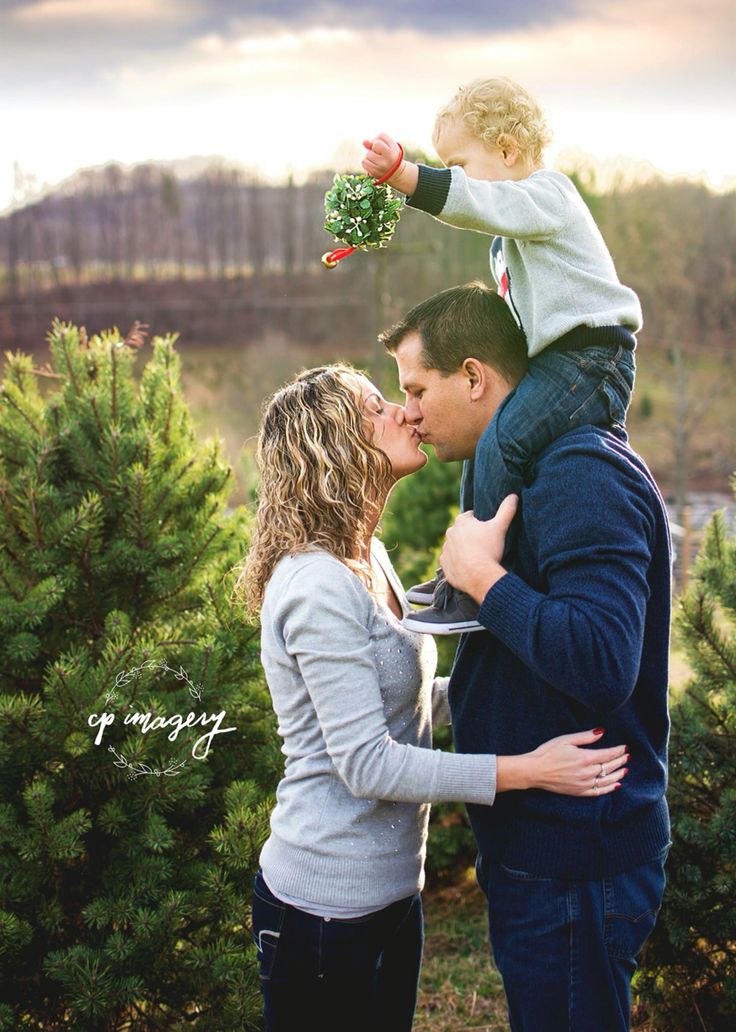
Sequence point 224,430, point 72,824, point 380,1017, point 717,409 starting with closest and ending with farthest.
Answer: point 380,1017
point 72,824
point 224,430
point 717,409

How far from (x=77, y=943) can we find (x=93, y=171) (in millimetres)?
35981

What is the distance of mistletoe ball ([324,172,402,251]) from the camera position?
2.43 m

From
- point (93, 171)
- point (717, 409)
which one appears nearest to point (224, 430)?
point (93, 171)

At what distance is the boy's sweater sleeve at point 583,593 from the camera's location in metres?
1.94

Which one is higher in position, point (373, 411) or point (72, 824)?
point (373, 411)

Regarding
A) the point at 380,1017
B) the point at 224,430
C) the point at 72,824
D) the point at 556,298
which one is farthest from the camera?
the point at 224,430

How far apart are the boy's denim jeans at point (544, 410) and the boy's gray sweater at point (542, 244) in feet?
0.25

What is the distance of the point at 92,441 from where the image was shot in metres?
3.25

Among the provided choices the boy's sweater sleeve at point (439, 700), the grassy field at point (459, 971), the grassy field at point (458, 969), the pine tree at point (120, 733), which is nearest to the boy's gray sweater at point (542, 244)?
the boy's sweater sleeve at point (439, 700)

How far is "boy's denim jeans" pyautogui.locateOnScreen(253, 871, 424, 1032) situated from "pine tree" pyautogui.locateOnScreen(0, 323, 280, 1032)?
0.55 meters

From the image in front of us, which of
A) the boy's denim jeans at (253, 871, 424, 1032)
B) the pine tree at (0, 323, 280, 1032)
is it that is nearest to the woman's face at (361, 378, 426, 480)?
the pine tree at (0, 323, 280, 1032)

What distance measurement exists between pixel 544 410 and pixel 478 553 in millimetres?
351

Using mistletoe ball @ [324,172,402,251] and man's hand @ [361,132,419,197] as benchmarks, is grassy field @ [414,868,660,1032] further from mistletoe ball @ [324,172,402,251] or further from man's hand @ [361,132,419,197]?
man's hand @ [361,132,419,197]

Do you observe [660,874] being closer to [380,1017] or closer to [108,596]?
[380,1017]
